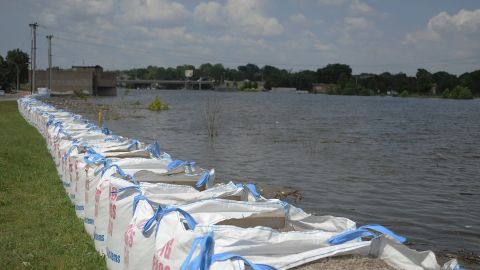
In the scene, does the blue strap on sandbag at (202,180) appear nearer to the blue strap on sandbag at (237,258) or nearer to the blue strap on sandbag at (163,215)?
Result: the blue strap on sandbag at (163,215)

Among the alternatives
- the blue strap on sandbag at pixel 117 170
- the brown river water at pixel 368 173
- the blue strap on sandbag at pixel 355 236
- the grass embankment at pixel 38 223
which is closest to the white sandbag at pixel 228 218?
the blue strap on sandbag at pixel 355 236

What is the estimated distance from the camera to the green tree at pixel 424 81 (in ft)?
516

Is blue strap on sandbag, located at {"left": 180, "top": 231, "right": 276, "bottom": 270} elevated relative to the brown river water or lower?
elevated

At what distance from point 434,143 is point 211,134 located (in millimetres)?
11097


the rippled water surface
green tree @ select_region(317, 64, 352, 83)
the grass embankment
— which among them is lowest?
the rippled water surface

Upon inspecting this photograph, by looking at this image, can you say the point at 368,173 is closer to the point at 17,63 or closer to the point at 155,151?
the point at 155,151

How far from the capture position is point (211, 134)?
92.0ft

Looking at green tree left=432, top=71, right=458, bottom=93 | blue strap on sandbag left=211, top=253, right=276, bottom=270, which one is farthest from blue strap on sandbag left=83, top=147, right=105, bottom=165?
green tree left=432, top=71, right=458, bottom=93

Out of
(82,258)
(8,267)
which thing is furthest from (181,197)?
(8,267)

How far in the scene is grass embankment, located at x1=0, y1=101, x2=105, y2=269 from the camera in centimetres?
590

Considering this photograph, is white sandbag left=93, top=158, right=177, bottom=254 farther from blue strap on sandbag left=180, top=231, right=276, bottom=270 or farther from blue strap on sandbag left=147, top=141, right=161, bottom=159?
blue strap on sandbag left=180, top=231, right=276, bottom=270

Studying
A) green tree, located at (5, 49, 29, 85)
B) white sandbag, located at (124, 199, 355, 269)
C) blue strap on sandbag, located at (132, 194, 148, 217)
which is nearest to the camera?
white sandbag, located at (124, 199, 355, 269)

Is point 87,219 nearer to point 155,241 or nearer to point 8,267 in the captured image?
point 8,267

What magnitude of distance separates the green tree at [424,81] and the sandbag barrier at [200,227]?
161 metres
